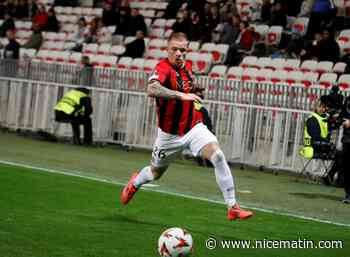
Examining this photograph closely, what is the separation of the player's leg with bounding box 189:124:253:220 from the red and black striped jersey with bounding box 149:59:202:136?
0.47 ft

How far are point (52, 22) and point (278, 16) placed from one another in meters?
9.46

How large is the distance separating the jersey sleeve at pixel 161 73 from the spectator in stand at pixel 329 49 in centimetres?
1089

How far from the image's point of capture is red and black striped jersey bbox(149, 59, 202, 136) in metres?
12.0

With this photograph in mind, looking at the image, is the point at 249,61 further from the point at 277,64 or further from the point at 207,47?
the point at 207,47

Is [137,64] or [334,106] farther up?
[334,106]

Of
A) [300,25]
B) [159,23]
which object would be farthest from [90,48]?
[300,25]

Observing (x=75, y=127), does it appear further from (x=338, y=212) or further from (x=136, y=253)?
(x=136, y=253)

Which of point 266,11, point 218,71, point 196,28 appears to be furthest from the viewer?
point 196,28

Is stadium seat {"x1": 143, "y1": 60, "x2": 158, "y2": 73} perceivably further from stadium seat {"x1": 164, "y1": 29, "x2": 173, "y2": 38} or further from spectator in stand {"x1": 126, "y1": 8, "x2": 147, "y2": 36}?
spectator in stand {"x1": 126, "y1": 8, "x2": 147, "y2": 36}

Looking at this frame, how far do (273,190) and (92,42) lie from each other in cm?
1391

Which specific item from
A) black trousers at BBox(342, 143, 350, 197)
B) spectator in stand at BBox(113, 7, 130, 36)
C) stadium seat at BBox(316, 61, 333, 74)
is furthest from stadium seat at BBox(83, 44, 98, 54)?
black trousers at BBox(342, 143, 350, 197)

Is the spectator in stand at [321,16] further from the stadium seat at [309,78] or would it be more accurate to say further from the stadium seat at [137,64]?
the stadium seat at [137,64]

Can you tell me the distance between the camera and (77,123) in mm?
23219

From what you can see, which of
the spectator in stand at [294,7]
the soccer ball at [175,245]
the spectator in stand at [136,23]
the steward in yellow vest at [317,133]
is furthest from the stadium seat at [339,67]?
the soccer ball at [175,245]
